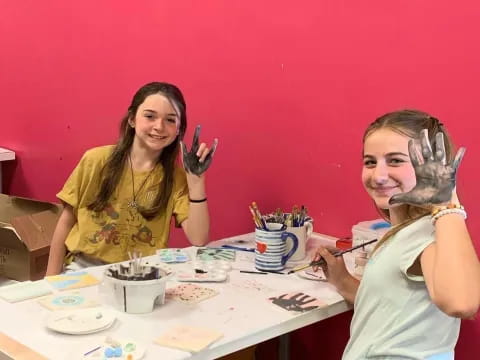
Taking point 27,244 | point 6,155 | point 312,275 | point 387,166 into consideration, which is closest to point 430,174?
point 387,166

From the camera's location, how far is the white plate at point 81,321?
1.16 meters

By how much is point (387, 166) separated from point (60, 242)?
41.8 inches

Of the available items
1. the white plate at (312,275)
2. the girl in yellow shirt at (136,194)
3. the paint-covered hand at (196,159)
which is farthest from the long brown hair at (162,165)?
the white plate at (312,275)

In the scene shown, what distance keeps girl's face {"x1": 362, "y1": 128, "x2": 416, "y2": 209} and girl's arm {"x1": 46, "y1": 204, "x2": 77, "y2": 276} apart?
0.99 m

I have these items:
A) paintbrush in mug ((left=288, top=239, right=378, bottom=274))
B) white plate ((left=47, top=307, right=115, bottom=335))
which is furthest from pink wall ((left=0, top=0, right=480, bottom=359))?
white plate ((left=47, top=307, right=115, bottom=335))

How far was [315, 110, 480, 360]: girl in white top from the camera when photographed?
3.20 ft

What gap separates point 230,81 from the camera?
2.03 m

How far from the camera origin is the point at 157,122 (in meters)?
1.81

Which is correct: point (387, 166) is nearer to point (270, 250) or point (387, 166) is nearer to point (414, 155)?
point (414, 155)

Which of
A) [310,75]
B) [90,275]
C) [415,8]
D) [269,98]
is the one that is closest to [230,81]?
[269,98]

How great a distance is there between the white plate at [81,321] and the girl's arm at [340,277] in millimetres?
475

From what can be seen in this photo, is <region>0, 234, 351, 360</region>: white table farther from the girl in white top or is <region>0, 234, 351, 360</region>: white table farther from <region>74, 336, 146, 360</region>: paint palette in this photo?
the girl in white top

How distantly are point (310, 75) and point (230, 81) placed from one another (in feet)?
1.02

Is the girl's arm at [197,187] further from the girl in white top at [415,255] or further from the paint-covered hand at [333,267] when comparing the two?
the girl in white top at [415,255]
